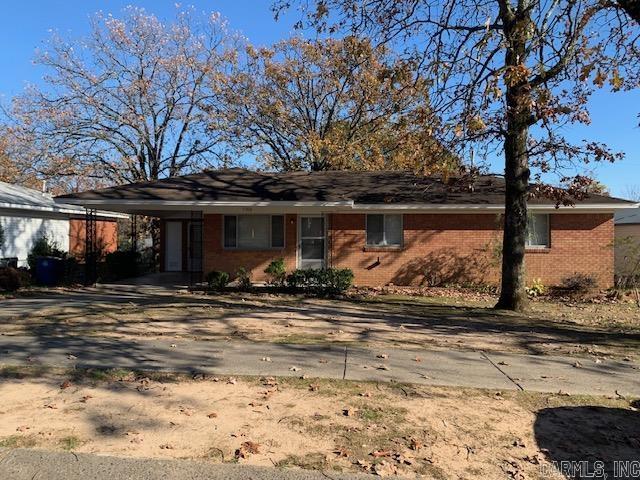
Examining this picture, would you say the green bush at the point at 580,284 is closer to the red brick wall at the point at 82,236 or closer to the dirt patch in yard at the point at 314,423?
the dirt patch in yard at the point at 314,423

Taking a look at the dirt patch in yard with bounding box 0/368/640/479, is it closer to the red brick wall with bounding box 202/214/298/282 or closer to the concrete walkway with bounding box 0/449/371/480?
the concrete walkway with bounding box 0/449/371/480

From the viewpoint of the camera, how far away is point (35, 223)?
74.9 feet

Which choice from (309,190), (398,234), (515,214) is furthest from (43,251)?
(515,214)

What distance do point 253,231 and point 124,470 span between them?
14431 mm

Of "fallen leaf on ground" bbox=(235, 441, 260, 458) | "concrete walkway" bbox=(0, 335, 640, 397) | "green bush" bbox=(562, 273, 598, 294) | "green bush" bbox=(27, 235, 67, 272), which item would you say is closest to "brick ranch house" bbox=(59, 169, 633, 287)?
"green bush" bbox=(562, 273, 598, 294)

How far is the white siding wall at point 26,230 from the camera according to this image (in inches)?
819

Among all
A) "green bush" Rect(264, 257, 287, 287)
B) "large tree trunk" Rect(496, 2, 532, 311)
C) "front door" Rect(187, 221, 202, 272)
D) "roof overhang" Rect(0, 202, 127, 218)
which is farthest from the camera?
"front door" Rect(187, 221, 202, 272)

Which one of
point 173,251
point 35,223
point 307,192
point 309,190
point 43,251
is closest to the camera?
point 307,192

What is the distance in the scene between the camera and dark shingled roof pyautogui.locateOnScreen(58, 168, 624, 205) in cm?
1642

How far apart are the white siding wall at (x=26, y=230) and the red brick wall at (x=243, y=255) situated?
8251 mm

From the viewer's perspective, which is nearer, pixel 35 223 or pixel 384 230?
pixel 384 230

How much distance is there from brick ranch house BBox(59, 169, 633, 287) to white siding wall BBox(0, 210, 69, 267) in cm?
637

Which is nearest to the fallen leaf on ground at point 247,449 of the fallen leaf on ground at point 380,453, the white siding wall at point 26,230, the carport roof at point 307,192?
→ the fallen leaf on ground at point 380,453

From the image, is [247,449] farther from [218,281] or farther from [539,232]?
[539,232]
